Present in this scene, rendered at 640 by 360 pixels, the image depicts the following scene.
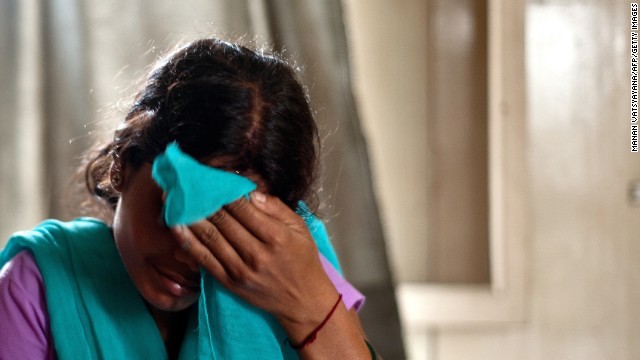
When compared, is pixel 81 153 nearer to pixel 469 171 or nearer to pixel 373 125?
pixel 373 125

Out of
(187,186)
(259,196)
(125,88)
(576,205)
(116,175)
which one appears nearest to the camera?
(187,186)

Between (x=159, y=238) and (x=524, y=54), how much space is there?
1.17m

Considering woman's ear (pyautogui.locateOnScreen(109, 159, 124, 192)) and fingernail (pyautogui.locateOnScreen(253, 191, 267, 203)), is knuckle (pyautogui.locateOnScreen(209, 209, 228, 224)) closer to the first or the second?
fingernail (pyautogui.locateOnScreen(253, 191, 267, 203))

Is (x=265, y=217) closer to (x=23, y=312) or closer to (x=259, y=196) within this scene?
(x=259, y=196)

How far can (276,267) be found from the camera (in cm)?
87

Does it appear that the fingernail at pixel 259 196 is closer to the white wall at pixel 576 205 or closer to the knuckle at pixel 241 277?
the knuckle at pixel 241 277

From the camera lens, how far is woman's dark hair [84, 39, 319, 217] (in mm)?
843

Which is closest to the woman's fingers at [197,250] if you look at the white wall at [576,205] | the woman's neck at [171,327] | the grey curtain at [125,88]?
the woman's neck at [171,327]

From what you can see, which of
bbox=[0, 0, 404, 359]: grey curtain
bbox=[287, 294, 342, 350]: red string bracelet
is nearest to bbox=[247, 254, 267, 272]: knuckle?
bbox=[287, 294, 342, 350]: red string bracelet

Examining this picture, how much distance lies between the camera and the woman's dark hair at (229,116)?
84cm

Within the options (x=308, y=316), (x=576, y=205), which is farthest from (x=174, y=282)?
(x=576, y=205)

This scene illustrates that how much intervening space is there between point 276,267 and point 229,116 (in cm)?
18

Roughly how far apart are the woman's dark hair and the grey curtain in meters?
0.34

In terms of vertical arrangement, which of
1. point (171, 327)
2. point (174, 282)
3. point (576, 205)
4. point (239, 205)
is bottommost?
point (576, 205)
